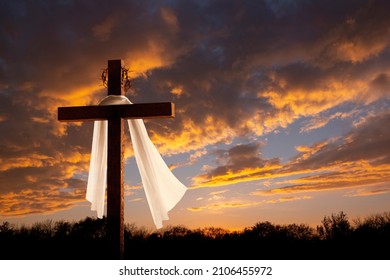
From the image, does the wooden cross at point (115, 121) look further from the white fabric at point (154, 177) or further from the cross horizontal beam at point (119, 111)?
the white fabric at point (154, 177)

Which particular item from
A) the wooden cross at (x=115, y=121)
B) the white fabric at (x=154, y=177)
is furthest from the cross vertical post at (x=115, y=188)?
the white fabric at (x=154, y=177)

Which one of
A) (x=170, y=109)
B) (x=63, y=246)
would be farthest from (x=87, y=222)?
(x=170, y=109)

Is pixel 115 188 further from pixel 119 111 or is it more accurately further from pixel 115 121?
pixel 119 111

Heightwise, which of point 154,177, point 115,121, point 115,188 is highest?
point 115,121

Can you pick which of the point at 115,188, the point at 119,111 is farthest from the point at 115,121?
the point at 115,188

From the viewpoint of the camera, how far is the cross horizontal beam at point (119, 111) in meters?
4.89

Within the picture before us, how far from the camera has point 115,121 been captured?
16.3 ft

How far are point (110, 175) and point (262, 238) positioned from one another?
2.70 meters

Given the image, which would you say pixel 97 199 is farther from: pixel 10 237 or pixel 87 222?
pixel 10 237

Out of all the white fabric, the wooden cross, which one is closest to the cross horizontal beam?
the wooden cross

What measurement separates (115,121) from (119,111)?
0.12m

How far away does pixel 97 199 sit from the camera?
5410mm

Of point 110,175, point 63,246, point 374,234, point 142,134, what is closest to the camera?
point 110,175

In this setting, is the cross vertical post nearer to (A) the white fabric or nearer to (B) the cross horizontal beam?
(B) the cross horizontal beam
